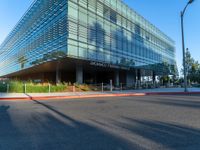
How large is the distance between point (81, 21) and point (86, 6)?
2.94 meters

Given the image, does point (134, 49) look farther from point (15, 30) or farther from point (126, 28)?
point (15, 30)

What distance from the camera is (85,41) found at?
92.3 feet

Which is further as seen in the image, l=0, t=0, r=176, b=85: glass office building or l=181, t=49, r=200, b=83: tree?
l=181, t=49, r=200, b=83: tree

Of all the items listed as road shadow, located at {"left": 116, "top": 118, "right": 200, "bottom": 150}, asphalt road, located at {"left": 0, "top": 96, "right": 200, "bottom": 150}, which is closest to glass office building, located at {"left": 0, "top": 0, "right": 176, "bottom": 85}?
asphalt road, located at {"left": 0, "top": 96, "right": 200, "bottom": 150}

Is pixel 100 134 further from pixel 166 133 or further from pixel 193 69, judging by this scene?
pixel 193 69

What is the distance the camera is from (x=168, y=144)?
13.4ft

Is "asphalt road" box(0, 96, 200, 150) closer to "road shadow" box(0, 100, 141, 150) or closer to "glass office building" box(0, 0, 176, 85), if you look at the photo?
"road shadow" box(0, 100, 141, 150)

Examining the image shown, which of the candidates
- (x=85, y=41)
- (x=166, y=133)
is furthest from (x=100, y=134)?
(x=85, y=41)

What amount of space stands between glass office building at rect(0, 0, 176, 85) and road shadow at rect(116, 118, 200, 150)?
2037cm

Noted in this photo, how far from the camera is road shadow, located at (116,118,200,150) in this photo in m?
4.08

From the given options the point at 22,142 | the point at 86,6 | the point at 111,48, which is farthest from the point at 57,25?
the point at 22,142

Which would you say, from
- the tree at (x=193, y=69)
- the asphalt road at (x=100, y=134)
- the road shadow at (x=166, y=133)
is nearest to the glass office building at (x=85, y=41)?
the tree at (x=193, y=69)

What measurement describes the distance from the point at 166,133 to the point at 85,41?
24.5 metres

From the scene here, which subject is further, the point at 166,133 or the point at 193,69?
the point at 193,69
